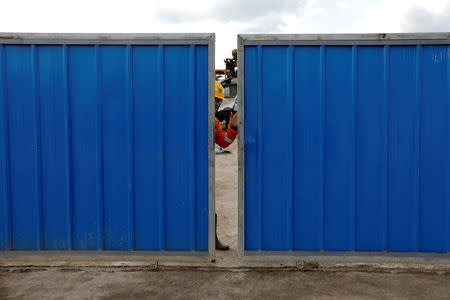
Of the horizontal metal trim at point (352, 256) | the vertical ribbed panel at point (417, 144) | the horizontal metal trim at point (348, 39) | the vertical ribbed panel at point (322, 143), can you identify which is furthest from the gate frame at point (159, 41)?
the vertical ribbed panel at point (417, 144)

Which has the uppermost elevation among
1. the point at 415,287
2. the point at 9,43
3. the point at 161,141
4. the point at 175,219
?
the point at 9,43

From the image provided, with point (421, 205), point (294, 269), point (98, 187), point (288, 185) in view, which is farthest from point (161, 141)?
point (421, 205)

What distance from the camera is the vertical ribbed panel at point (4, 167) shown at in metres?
3.76

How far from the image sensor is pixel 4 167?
381cm

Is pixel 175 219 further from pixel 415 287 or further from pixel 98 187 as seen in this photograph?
pixel 415 287

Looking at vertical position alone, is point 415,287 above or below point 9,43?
below

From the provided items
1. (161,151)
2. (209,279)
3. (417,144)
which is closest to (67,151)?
(161,151)

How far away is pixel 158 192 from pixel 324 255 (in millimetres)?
1849

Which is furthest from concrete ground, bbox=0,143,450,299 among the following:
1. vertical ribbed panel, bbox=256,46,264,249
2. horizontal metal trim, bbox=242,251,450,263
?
vertical ribbed panel, bbox=256,46,264,249

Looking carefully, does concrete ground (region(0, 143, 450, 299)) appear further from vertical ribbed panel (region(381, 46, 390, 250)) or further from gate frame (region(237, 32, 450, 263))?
vertical ribbed panel (region(381, 46, 390, 250))

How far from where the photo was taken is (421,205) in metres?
3.70

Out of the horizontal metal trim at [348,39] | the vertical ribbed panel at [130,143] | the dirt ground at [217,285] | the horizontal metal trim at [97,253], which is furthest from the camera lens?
the horizontal metal trim at [97,253]

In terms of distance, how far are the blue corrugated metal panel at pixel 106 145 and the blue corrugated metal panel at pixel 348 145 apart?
0.59 metres

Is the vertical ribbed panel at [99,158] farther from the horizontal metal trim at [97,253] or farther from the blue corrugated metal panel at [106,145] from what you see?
the horizontal metal trim at [97,253]
